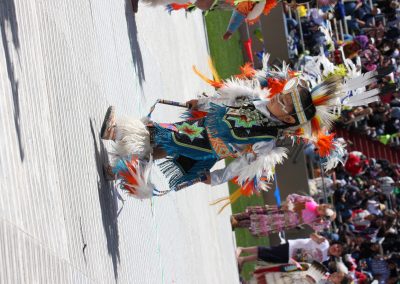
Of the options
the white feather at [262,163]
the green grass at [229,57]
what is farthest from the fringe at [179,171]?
the green grass at [229,57]

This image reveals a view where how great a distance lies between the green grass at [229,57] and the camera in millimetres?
12797

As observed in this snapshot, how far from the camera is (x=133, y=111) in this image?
681 centimetres

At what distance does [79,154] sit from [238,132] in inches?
48.3

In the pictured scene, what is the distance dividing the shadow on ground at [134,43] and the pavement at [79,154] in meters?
0.02

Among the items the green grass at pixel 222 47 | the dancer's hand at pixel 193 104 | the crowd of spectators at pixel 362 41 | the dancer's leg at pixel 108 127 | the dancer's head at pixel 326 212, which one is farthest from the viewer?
the crowd of spectators at pixel 362 41

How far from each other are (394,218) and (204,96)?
8.75 metres

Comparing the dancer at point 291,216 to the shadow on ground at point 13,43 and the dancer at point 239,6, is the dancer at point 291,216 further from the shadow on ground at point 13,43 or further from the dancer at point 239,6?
the shadow on ground at point 13,43

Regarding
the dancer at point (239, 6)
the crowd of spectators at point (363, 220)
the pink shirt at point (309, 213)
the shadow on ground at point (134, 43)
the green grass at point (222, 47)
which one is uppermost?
the green grass at point (222, 47)

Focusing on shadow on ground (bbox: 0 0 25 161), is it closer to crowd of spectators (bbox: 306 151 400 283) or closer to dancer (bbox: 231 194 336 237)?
dancer (bbox: 231 194 336 237)

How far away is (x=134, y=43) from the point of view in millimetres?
7492

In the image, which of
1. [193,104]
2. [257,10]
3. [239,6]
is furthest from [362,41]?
[193,104]

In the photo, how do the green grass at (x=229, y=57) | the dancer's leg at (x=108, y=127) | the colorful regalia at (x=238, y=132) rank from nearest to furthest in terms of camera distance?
1. the colorful regalia at (x=238, y=132)
2. the dancer's leg at (x=108, y=127)
3. the green grass at (x=229, y=57)

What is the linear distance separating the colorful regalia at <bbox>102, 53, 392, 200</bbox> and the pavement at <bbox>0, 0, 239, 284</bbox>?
0.29 meters

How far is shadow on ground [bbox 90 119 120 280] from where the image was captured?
5207 millimetres
